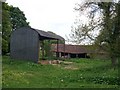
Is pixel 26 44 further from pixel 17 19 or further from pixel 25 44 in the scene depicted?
pixel 17 19

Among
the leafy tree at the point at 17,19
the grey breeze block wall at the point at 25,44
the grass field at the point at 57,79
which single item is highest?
the leafy tree at the point at 17,19

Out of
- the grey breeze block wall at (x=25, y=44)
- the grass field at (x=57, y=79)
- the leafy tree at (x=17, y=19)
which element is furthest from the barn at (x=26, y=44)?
the leafy tree at (x=17, y=19)

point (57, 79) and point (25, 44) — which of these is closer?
point (57, 79)

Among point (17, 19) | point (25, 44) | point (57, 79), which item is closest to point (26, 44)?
point (25, 44)

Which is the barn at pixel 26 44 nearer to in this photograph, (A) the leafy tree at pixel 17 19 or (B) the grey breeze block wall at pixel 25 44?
(B) the grey breeze block wall at pixel 25 44

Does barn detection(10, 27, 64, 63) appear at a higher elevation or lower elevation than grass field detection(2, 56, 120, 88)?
higher

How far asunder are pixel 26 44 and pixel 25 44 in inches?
6.8

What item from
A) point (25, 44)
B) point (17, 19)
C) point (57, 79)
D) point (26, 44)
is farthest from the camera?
point (17, 19)

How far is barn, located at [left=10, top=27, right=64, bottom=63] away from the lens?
34.4 meters

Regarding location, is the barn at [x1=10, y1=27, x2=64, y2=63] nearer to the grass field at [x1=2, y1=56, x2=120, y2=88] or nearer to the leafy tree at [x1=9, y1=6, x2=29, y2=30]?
the grass field at [x1=2, y1=56, x2=120, y2=88]

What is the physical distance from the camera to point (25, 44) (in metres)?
35.4

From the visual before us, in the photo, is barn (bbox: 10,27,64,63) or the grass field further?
barn (bbox: 10,27,64,63)

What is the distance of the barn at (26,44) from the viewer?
113ft

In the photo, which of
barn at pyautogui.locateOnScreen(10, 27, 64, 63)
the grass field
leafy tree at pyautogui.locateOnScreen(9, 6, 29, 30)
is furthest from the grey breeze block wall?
leafy tree at pyautogui.locateOnScreen(9, 6, 29, 30)
